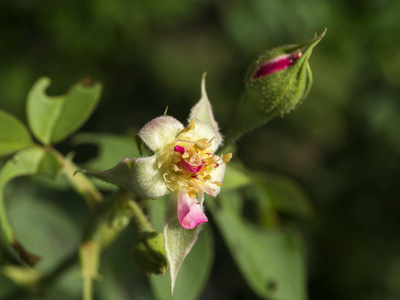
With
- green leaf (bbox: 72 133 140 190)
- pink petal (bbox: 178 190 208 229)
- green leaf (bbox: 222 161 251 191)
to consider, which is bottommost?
green leaf (bbox: 222 161 251 191)

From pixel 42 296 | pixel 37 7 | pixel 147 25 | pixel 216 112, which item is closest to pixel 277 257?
pixel 42 296

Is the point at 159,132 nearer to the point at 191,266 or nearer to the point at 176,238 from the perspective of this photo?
the point at 176,238

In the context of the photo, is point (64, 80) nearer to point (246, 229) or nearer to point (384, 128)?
point (246, 229)

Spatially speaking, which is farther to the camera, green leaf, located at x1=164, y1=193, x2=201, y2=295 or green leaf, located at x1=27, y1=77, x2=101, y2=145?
green leaf, located at x1=27, y1=77, x2=101, y2=145

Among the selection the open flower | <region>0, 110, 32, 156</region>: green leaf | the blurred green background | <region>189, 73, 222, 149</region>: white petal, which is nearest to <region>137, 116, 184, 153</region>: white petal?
the open flower

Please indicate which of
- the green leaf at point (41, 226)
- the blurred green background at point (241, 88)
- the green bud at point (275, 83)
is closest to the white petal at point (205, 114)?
the green bud at point (275, 83)

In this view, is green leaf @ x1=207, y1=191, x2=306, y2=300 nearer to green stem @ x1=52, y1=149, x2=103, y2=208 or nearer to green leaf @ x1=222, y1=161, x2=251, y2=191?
green leaf @ x1=222, y1=161, x2=251, y2=191
